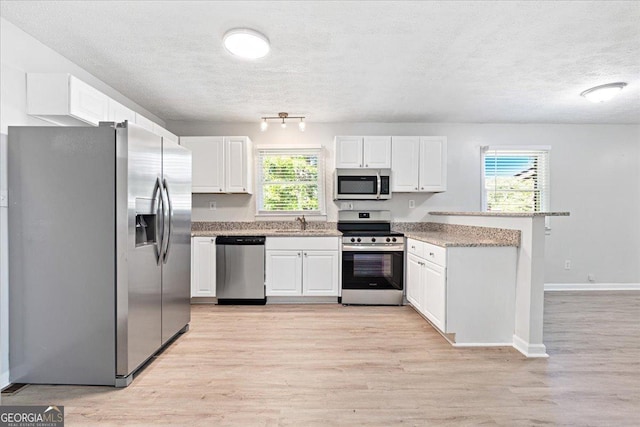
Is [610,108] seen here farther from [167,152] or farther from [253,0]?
[167,152]

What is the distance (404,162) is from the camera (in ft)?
14.1

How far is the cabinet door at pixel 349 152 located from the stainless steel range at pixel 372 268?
3.12ft

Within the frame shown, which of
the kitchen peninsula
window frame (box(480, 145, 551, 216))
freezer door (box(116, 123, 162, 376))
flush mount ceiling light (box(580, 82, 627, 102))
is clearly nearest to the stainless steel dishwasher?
freezer door (box(116, 123, 162, 376))

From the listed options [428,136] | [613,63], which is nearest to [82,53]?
[428,136]

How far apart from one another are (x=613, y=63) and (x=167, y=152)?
390 centimetres

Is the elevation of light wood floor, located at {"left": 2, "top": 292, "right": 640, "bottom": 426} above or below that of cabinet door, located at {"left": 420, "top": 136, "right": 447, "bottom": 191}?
below

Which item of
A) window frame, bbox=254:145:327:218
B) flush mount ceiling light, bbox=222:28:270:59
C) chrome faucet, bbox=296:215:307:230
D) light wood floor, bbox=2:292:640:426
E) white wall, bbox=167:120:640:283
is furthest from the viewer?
white wall, bbox=167:120:640:283

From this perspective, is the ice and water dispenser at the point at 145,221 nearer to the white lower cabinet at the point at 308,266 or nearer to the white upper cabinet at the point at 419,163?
the white lower cabinet at the point at 308,266

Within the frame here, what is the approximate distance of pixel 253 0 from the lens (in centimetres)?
194

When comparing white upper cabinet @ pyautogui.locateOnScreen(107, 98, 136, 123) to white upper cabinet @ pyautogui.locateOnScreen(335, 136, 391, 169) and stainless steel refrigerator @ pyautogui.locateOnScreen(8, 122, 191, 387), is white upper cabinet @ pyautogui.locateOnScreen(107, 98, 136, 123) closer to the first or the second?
stainless steel refrigerator @ pyautogui.locateOnScreen(8, 122, 191, 387)

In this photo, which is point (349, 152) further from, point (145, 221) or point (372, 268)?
point (145, 221)

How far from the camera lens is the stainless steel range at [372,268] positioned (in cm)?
390

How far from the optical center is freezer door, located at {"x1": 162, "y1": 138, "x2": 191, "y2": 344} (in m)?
2.60

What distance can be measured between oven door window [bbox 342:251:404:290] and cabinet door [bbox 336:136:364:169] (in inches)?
46.4
